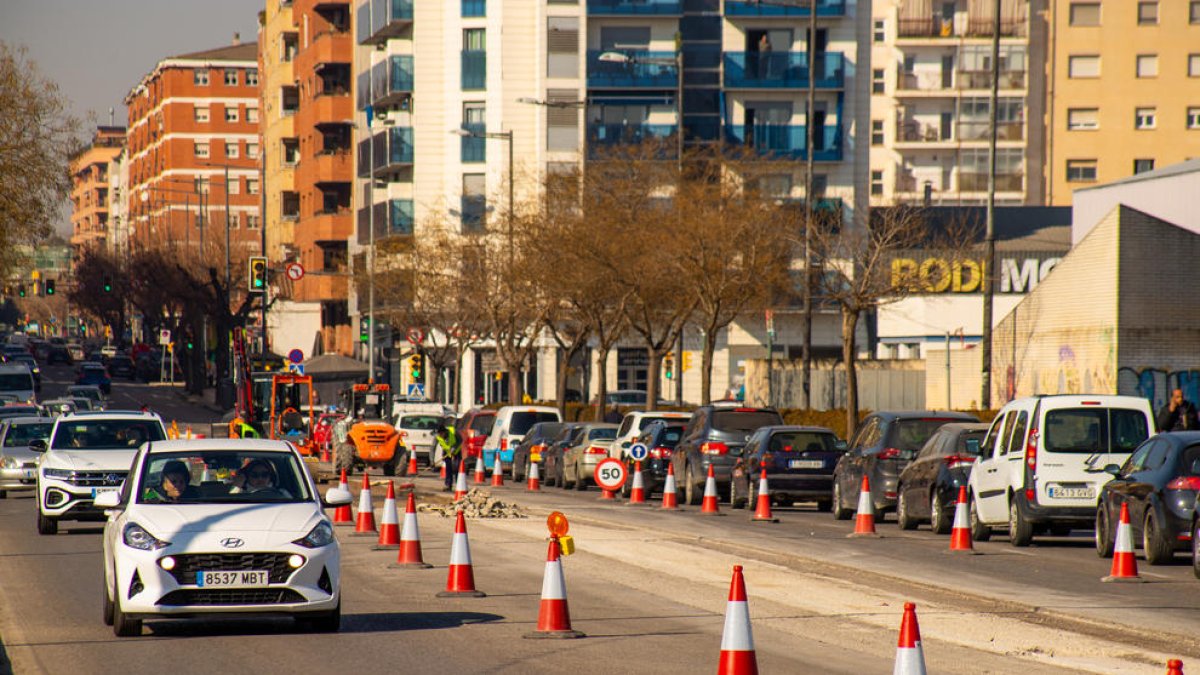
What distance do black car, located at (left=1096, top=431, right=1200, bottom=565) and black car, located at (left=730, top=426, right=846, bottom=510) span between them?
9988 mm

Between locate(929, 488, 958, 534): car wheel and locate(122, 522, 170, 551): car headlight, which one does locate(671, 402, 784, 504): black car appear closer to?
locate(929, 488, 958, 534): car wheel

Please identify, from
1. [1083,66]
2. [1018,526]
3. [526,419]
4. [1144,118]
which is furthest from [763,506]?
[1083,66]

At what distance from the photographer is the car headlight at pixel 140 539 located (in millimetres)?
12828

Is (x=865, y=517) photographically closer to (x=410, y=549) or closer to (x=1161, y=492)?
(x=1161, y=492)

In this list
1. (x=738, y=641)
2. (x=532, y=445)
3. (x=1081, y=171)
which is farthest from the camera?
(x=1081, y=171)

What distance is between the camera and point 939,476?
25.1 metres

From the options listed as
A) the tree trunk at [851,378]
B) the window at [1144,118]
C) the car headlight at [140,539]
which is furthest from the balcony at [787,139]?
the car headlight at [140,539]

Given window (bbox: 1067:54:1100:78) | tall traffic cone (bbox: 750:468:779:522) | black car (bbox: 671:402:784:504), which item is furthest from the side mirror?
window (bbox: 1067:54:1100:78)

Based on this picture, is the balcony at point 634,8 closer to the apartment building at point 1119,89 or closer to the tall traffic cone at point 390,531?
the apartment building at point 1119,89

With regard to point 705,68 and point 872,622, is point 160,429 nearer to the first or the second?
point 872,622

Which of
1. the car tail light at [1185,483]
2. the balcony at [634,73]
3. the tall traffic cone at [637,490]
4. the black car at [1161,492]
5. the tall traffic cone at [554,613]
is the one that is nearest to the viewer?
the tall traffic cone at [554,613]

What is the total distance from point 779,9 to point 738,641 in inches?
2927

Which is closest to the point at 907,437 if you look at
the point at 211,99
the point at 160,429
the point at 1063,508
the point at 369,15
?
the point at 1063,508

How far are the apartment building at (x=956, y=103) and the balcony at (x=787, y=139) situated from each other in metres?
17.1
